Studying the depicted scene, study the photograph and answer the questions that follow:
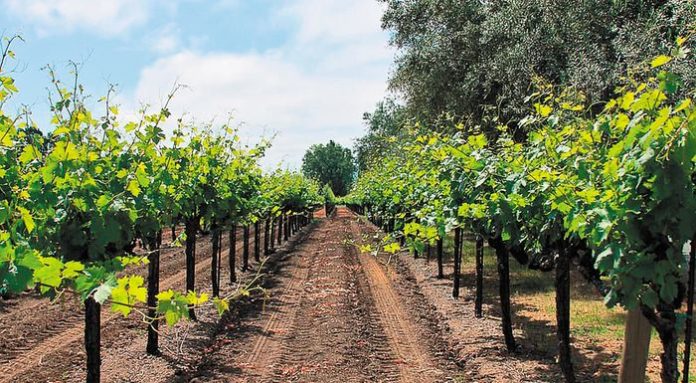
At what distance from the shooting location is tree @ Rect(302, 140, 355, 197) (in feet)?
395

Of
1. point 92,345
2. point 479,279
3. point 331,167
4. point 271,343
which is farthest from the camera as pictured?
point 331,167

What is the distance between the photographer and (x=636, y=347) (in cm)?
519

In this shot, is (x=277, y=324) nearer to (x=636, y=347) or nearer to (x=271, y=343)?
(x=271, y=343)

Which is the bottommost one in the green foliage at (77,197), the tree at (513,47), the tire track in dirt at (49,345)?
the tire track in dirt at (49,345)

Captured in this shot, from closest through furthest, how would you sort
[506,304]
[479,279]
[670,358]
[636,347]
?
1. [670,358]
2. [636,347]
3. [506,304]
4. [479,279]

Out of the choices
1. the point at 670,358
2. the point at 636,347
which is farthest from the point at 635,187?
the point at 636,347

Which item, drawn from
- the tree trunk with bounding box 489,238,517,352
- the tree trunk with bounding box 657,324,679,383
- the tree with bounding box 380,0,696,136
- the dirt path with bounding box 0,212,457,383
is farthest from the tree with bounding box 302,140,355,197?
the tree trunk with bounding box 657,324,679,383

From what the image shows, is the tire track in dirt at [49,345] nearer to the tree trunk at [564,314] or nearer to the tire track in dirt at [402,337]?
the tire track in dirt at [402,337]

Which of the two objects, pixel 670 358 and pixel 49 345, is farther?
pixel 49 345

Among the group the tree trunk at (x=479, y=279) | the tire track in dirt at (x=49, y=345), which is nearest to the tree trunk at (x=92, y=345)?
the tire track in dirt at (x=49, y=345)

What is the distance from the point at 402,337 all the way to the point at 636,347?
629 centimetres

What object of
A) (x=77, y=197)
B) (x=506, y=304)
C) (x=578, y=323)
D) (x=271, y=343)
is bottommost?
(x=271, y=343)

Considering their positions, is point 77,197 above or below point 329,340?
above

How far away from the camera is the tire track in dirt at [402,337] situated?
9.00 metres
